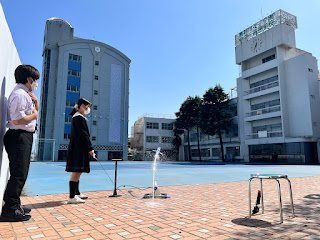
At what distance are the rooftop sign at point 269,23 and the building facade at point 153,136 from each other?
2465cm

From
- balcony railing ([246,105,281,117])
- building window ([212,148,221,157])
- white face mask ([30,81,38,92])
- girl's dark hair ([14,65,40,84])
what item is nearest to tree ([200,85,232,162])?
balcony railing ([246,105,281,117])

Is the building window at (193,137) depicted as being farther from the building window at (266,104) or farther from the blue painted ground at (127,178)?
the blue painted ground at (127,178)

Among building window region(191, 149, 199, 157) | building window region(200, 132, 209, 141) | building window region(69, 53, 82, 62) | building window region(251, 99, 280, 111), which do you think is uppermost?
building window region(69, 53, 82, 62)

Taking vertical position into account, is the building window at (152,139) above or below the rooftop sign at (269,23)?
below

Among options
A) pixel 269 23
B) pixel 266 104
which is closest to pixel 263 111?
pixel 266 104

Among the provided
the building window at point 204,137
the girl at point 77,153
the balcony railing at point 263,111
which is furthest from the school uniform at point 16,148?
the building window at point 204,137

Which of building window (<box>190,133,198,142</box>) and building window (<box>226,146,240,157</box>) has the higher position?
building window (<box>190,133,198,142</box>)

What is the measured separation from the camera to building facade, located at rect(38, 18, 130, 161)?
3797cm

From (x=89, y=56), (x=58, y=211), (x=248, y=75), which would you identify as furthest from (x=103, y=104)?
(x=58, y=211)

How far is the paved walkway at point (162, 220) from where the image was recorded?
2648mm

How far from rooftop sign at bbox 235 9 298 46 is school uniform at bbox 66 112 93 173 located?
38.1 m

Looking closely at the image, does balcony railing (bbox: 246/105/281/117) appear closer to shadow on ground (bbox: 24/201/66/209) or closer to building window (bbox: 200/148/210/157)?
building window (bbox: 200/148/210/157)

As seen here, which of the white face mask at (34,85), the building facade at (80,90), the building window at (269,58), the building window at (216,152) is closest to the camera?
the white face mask at (34,85)

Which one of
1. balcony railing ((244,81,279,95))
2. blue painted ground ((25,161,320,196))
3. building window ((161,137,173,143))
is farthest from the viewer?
building window ((161,137,173,143))
